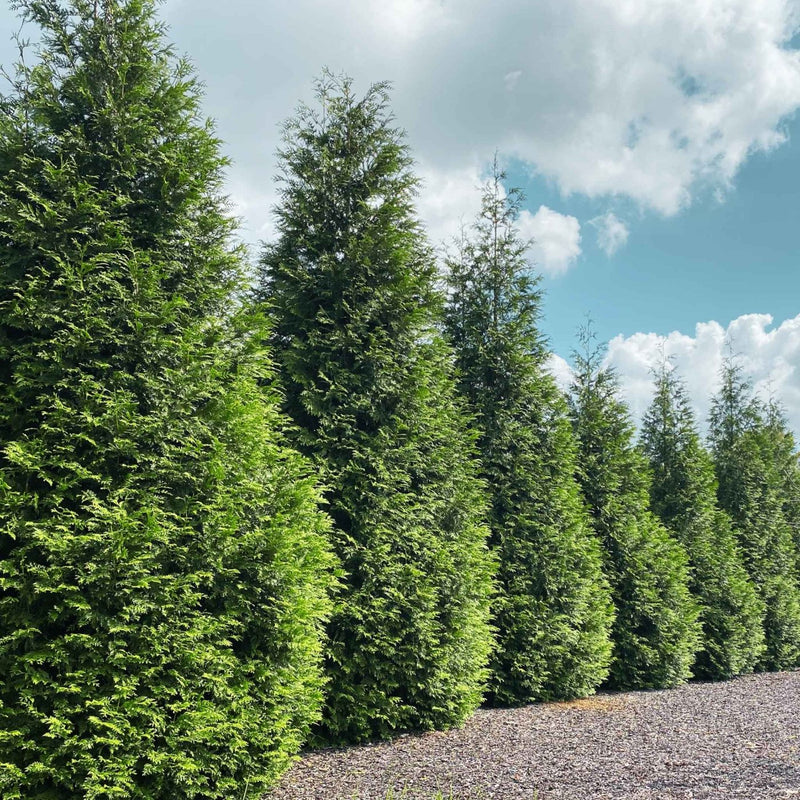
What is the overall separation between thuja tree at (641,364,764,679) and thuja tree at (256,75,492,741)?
703cm

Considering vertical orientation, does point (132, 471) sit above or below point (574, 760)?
above

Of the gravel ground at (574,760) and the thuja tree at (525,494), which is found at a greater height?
the thuja tree at (525,494)

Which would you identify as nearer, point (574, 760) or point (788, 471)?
point (574, 760)

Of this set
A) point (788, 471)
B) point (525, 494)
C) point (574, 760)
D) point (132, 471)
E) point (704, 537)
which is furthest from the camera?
point (788, 471)

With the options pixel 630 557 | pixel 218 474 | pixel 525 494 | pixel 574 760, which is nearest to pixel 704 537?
pixel 630 557

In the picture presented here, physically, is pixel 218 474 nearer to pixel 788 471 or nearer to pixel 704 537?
pixel 704 537

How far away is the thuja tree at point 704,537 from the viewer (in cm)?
1370

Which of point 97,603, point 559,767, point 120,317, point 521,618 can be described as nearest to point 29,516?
point 97,603

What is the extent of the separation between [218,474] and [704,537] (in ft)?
38.4

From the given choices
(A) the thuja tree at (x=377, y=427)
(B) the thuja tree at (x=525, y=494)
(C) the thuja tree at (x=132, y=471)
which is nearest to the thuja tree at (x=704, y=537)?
(B) the thuja tree at (x=525, y=494)

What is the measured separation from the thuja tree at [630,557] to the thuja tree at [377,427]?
3919 millimetres

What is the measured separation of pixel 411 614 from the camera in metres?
7.43

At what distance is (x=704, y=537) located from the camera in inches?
→ 556

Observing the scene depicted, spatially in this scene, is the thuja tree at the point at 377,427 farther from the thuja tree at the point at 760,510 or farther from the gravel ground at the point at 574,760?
the thuja tree at the point at 760,510
